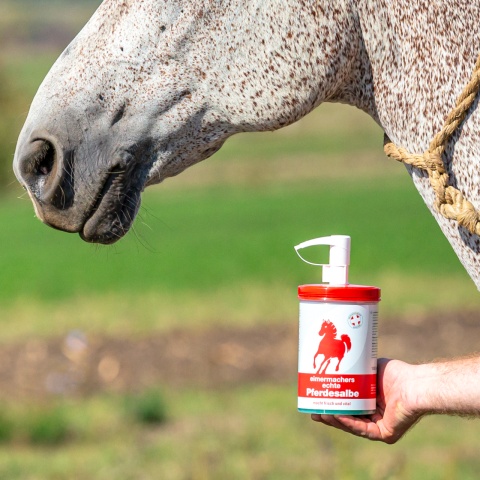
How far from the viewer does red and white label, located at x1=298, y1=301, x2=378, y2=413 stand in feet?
7.50

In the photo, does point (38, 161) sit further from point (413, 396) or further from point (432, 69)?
point (413, 396)

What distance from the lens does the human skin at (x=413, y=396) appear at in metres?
2.38

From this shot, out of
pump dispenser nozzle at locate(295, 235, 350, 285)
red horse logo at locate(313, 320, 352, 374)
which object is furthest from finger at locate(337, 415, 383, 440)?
pump dispenser nozzle at locate(295, 235, 350, 285)

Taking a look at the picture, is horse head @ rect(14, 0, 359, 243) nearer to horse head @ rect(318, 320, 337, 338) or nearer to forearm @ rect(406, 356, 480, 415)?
horse head @ rect(318, 320, 337, 338)

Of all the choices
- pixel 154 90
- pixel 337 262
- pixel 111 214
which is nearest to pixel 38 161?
pixel 111 214

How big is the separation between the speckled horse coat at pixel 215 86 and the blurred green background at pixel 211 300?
0.86ft

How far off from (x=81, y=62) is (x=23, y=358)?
30.4 ft

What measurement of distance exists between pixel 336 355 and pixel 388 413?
255mm

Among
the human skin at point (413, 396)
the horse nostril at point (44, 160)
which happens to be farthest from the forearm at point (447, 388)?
the horse nostril at point (44, 160)

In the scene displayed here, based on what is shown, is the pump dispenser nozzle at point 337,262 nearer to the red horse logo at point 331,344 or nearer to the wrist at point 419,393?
the red horse logo at point 331,344

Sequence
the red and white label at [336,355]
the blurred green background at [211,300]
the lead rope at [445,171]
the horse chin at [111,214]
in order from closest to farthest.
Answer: the lead rope at [445,171] → the red and white label at [336,355] → the horse chin at [111,214] → the blurred green background at [211,300]

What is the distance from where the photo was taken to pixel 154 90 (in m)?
2.37

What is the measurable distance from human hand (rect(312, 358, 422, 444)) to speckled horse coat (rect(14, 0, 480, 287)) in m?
0.34

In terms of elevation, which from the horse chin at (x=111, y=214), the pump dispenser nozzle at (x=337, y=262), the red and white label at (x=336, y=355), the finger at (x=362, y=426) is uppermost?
the horse chin at (x=111, y=214)
